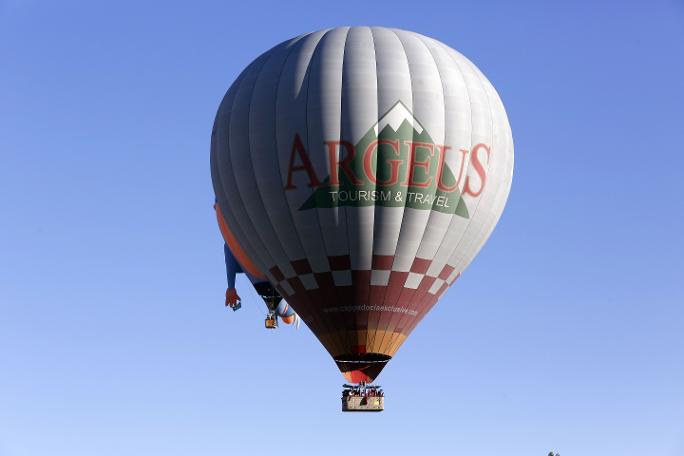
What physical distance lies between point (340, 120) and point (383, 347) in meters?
7.37

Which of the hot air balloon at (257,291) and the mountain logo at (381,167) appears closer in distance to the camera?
the mountain logo at (381,167)

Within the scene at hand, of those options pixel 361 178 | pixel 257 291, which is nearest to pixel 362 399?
pixel 361 178

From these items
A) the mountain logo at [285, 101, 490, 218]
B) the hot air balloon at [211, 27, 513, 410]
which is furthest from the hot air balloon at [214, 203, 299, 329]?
the mountain logo at [285, 101, 490, 218]

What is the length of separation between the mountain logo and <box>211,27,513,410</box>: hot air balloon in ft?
0.10

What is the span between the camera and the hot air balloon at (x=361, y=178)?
47.4m

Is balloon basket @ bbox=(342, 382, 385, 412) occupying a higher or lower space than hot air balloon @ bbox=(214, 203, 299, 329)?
lower

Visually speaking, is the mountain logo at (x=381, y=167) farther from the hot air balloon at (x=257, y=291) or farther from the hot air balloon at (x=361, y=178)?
the hot air balloon at (x=257, y=291)

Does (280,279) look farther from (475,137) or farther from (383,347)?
(475,137)

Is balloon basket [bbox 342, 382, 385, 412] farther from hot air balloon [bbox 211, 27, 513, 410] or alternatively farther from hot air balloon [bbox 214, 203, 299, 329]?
hot air balloon [bbox 214, 203, 299, 329]

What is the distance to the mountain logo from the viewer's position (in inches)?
1861

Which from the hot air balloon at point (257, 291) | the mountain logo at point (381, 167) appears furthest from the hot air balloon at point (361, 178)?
the hot air balloon at point (257, 291)

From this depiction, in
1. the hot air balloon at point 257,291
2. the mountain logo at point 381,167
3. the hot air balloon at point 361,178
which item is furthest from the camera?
the hot air balloon at point 257,291

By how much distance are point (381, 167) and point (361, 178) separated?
0.71 meters

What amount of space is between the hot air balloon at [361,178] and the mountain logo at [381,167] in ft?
0.10
